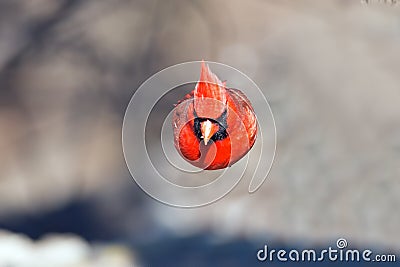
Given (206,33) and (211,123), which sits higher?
(206,33)

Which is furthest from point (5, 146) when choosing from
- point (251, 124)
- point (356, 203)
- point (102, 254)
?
point (356, 203)

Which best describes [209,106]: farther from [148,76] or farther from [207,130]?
[148,76]

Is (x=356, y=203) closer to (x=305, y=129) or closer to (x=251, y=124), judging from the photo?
(x=305, y=129)

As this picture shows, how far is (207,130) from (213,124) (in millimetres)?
30

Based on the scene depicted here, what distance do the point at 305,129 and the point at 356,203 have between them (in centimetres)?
31

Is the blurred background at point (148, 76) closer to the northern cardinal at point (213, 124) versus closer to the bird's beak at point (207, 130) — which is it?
the northern cardinal at point (213, 124)

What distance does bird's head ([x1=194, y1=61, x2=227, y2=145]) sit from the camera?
6.70ft

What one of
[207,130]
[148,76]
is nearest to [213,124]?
[207,130]

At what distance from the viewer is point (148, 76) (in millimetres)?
2061

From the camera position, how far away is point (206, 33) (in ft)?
6.77

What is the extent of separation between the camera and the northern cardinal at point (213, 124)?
6.72ft

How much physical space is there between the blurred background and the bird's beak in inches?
8.3

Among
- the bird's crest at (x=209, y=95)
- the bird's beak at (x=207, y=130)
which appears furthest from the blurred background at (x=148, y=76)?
the bird's beak at (x=207, y=130)

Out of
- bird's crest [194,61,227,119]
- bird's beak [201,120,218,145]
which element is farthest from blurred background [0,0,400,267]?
bird's beak [201,120,218,145]
